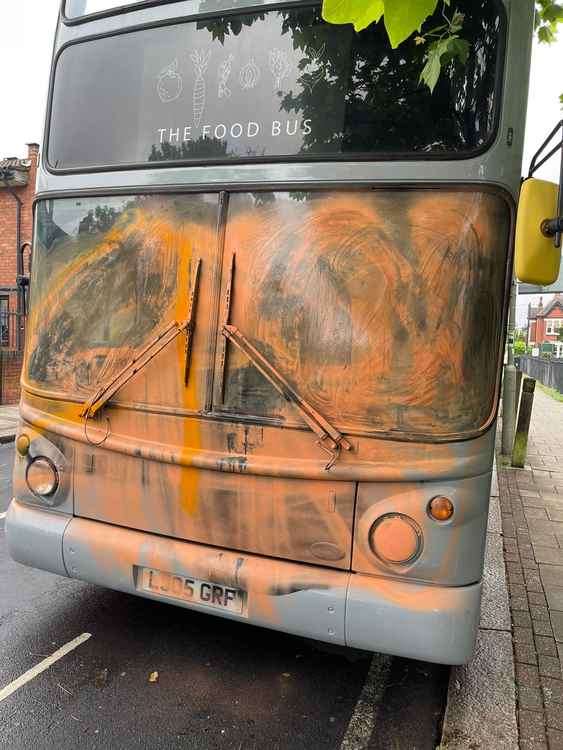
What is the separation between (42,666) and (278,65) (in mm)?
3374

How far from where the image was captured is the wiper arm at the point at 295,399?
273cm

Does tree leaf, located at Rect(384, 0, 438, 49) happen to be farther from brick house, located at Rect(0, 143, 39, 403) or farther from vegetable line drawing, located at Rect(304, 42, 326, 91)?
brick house, located at Rect(0, 143, 39, 403)

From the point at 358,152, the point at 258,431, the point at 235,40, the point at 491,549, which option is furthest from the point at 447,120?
the point at 491,549

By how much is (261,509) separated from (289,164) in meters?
1.67

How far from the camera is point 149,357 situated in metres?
3.05

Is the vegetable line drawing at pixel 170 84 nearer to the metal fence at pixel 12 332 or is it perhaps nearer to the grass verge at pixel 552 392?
the metal fence at pixel 12 332

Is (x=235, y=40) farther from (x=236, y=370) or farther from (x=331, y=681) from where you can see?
(x=331, y=681)

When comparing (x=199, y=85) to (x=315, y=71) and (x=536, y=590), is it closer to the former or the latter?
(x=315, y=71)

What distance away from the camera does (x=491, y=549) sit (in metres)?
5.12

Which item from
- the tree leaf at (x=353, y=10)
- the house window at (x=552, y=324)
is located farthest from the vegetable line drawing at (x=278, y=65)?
the house window at (x=552, y=324)

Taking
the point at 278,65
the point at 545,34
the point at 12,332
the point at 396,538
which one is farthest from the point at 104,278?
the point at 12,332

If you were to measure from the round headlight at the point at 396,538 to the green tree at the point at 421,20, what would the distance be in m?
1.81

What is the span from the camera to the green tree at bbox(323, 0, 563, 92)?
182 cm

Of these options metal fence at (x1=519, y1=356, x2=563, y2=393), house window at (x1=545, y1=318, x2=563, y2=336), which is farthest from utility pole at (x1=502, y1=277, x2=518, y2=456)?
house window at (x1=545, y1=318, x2=563, y2=336)
